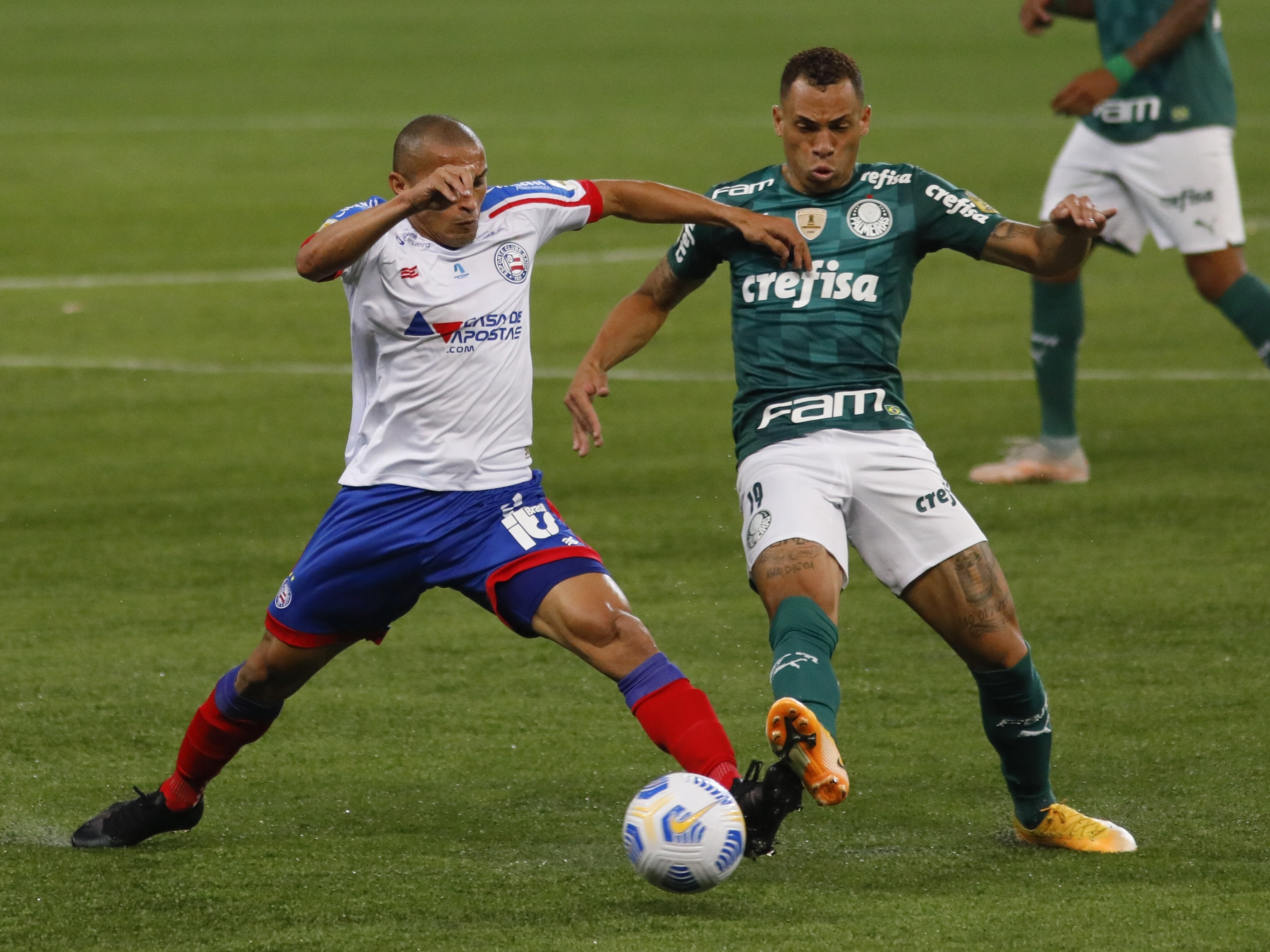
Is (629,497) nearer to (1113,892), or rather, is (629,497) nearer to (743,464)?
(743,464)

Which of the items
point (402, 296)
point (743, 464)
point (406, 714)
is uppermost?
point (402, 296)

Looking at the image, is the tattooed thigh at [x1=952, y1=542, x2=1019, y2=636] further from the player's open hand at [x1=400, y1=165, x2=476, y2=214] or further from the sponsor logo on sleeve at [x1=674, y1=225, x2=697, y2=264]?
the player's open hand at [x1=400, y1=165, x2=476, y2=214]

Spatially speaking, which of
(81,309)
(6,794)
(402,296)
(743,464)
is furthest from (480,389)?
(81,309)

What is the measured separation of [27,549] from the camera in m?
8.81

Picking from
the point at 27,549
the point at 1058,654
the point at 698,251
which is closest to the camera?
the point at 698,251

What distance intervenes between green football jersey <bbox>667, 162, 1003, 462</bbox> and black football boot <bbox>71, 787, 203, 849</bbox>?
178 cm

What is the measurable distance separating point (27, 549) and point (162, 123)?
1527 cm

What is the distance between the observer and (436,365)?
5359 millimetres

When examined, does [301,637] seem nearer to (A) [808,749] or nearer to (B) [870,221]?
(A) [808,749]

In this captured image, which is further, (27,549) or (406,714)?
(27,549)

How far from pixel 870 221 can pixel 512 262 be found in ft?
3.15

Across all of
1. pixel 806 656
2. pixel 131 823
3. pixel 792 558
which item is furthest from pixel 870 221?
pixel 131 823

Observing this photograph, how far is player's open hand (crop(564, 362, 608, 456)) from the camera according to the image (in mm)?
5391

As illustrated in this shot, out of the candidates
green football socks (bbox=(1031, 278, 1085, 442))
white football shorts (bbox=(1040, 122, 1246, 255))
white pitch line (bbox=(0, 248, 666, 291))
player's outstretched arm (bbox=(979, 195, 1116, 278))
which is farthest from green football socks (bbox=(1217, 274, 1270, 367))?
white pitch line (bbox=(0, 248, 666, 291))
